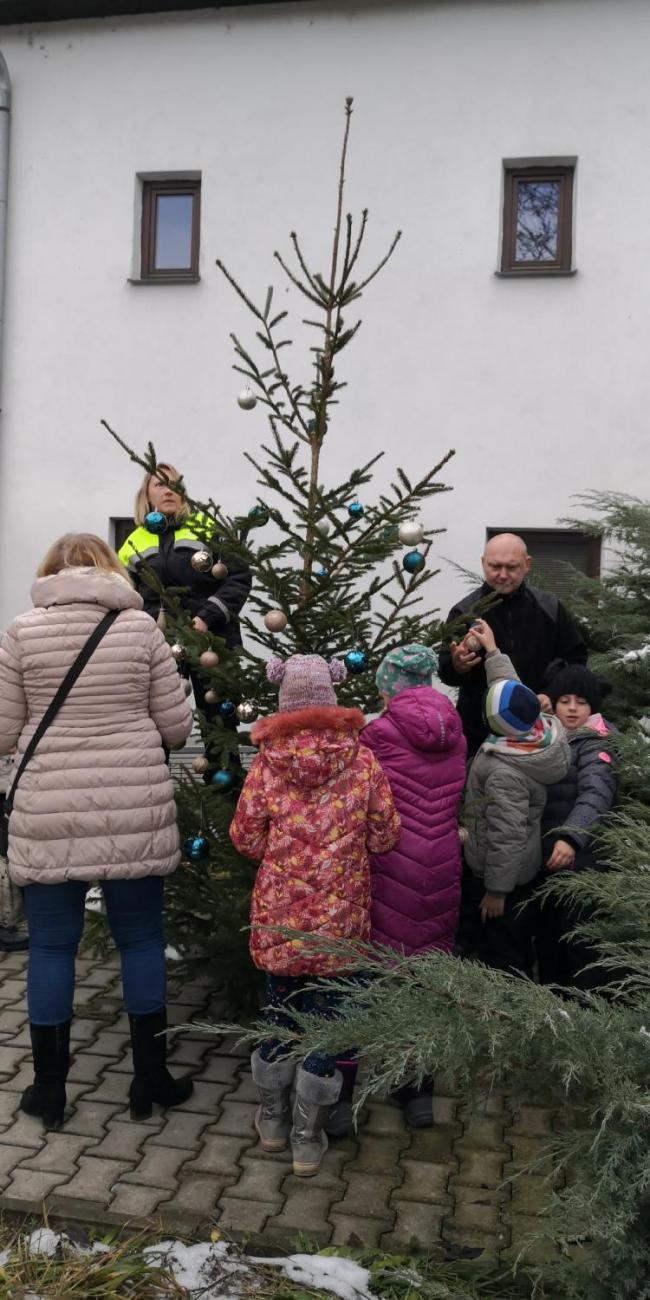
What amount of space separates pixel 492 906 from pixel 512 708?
75 centimetres

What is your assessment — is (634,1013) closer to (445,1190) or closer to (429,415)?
(445,1190)

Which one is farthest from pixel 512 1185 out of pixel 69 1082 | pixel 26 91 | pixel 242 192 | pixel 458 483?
pixel 26 91

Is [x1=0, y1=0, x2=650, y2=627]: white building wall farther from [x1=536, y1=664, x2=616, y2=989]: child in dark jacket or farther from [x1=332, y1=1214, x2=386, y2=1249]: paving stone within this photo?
[x1=332, y1=1214, x2=386, y2=1249]: paving stone

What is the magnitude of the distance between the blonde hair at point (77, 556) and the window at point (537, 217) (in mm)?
5730

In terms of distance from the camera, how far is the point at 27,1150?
11.2 ft

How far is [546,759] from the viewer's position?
3943mm

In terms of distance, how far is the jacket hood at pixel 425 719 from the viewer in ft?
11.5

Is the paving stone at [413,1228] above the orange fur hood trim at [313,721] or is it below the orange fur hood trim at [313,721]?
below

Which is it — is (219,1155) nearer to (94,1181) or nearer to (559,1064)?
(94,1181)

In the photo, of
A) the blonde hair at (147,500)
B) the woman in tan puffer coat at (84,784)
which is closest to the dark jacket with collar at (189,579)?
the blonde hair at (147,500)

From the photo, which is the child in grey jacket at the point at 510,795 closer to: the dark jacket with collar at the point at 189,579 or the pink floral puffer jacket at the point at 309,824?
the pink floral puffer jacket at the point at 309,824

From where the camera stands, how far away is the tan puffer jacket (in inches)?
134

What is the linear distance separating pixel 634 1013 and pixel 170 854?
179 cm

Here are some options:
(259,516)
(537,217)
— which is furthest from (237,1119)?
(537,217)
